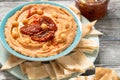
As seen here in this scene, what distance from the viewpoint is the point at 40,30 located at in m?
1.52

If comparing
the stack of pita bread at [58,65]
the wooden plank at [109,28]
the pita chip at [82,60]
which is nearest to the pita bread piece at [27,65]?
the stack of pita bread at [58,65]

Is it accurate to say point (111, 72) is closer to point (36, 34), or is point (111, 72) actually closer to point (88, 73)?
point (88, 73)

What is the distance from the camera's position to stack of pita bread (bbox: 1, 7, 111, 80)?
1.41m

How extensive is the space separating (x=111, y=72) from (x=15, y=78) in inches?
17.2

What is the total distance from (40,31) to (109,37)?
1.20ft

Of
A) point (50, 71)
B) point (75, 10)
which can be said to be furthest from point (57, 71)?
point (75, 10)

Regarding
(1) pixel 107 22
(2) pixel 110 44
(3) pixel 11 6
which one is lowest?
(2) pixel 110 44

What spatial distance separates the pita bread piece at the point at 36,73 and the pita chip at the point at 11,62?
0.18 feet

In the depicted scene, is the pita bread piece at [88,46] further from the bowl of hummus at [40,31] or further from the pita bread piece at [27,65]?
the pita bread piece at [27,65]

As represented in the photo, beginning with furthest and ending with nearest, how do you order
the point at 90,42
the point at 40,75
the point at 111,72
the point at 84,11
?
the point at 84,11 < the point at 90,42 < the point at 40,75 < the point at 111,72

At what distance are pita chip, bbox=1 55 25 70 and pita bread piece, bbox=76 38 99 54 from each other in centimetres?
28

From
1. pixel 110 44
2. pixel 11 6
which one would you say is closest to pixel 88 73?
pixel 110 44

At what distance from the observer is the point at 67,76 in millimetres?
1421

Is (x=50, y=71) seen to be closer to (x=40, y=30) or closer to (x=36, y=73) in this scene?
(x=36, y=73)
